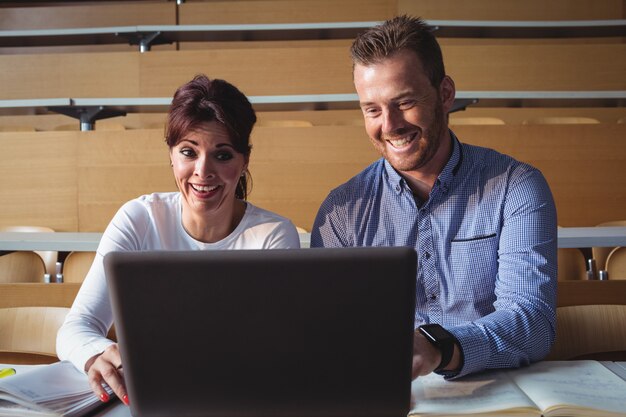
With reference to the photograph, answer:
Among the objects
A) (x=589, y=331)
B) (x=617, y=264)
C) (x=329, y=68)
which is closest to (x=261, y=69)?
(x=329, y=68)

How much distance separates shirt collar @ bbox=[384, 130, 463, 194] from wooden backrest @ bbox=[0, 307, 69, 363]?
790 millimetres

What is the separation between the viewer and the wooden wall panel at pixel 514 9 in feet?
16.6

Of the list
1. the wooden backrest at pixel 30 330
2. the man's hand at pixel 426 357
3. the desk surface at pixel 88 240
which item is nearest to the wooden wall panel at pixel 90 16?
the desk surface at pixel 88 240

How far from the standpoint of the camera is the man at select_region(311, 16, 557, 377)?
1213mm

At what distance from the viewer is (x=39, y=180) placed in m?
3.64

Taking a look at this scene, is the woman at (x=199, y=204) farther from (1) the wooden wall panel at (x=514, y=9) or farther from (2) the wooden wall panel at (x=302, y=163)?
(1) the wooden wall panel at (x=514, y=9)

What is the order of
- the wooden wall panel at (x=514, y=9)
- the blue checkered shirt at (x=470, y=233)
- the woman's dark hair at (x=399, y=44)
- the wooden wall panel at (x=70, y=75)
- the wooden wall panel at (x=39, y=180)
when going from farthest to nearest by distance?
the wooden wall panel at (x=514, y=9)
the wooden wall panel at (x=70, y=75)
the wooden wall panel at (x=39, y=180)
the woman's dark hair at (x=399, y=44)
the blue checkered shirt at (x=470, y=233)

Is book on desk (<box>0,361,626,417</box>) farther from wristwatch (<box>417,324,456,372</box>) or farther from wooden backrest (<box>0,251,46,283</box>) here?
wooden backrest (<box>0,251,46,283</box>)

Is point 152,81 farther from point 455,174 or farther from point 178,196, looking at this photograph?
point 455,174

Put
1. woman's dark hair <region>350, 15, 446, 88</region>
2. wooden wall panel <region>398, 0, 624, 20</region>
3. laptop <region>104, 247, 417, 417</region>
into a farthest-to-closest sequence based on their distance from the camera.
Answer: wooden wall panel <region>398, 0, 624, 20</region> < woman's dark hair <region>350, 15, 446, 88</region> < laptop <region>104, 247, 417, 417</region>

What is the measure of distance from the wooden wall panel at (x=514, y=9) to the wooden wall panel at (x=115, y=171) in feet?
8.04

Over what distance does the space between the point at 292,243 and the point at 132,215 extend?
1.13ft

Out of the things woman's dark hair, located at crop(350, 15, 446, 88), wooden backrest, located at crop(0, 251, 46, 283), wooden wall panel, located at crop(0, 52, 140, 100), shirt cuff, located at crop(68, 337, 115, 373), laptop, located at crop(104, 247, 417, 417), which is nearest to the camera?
laptop, located at crop(104, 247, 417, 417)

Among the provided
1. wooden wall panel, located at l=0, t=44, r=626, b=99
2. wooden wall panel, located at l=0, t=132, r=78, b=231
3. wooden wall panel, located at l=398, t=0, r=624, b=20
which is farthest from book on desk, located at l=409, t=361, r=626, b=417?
wooden wall panel, located at l=398, t=0, r=624, b=20
